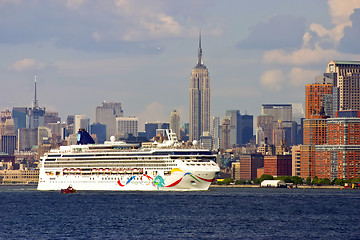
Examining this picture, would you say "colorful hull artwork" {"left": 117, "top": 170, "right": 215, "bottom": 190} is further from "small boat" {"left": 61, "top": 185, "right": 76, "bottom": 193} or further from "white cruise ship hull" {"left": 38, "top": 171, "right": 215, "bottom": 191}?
"small boat" {"left": 61, "top": 185, "right": 76, "bottom": 193}

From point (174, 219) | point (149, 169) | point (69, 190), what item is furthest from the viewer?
point (69, 190)

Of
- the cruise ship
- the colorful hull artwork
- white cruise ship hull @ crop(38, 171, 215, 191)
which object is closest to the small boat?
white cruise ship hull @ crop(38, 171, 215, 191)

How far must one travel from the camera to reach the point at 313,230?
10319cm

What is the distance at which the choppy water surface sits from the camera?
9912 cm

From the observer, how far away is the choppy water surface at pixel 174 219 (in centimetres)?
9912

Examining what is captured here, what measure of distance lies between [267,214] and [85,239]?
38.9 meters

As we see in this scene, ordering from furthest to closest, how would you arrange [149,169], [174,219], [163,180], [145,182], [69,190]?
1. [69,190]
2. [149,169]
3. [145,182]
4. [163,180]
5. [174,219]

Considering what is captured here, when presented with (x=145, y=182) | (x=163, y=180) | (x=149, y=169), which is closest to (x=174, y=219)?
(x=163, y=180)

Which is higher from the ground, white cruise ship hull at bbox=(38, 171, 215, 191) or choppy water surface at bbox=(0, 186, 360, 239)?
white cruise ship hull at bbox=(38, 171, 215, 191)

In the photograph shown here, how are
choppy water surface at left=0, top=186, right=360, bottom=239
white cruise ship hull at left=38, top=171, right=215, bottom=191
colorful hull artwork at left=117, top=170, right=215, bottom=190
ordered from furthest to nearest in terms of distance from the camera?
white cruise ship hull at left=38, top=171, right=215, bottom=191 → colorful hull artwork at left=117, top=170, right=215, bottom=190 → choppy water surface at left=0, top=186, right=360, bottom=239

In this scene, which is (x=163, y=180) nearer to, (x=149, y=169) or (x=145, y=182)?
(x=145, y=182)

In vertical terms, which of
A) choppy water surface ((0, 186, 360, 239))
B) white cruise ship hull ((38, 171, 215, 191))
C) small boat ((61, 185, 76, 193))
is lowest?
choppy water surface ((0, 186, 360, 239))

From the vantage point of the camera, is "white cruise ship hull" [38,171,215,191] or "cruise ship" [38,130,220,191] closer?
"white cruise ship hull" [38,171,215,191]

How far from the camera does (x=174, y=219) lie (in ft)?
383
